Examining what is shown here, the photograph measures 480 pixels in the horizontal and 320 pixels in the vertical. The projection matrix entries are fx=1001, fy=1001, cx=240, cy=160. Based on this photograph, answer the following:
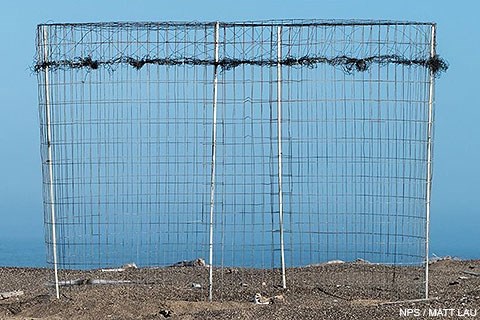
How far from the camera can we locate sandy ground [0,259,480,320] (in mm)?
9759

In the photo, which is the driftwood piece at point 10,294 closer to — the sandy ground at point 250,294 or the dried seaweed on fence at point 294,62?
the sandy ground at point 250,294

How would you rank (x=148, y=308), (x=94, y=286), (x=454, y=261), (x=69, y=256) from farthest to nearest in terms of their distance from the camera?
(x=454, y=261)
(x=94, y=286)
(x=69, y=256)
(x=148, y=308)

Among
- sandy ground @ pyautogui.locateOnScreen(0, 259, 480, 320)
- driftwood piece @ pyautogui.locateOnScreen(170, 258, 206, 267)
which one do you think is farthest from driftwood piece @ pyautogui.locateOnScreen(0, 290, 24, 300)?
driftwood piece @ pyautogui.locateOnScreen(170, 258, 206, 267)

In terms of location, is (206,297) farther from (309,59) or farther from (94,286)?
(309,59)

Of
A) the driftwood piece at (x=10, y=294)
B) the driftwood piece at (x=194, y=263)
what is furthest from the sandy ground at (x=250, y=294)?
the driftwood piece at (x=194, y=263)

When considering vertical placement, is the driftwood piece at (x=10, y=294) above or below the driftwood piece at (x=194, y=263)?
above

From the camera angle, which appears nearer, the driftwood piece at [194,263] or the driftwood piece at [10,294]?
the driftwood piece at [10,294]

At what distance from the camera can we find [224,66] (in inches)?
435

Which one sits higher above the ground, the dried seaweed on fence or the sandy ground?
the dried seaweed on fence

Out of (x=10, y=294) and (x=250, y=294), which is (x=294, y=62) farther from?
(x=10, y=294)

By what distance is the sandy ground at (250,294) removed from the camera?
32.0 ft

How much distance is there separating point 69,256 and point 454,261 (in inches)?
Answer: 249

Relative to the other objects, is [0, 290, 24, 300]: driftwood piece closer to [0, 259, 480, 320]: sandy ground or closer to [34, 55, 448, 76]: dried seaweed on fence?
[0, 259, 480, 320]: sandy ground

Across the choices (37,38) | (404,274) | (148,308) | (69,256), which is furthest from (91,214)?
(404,274)
